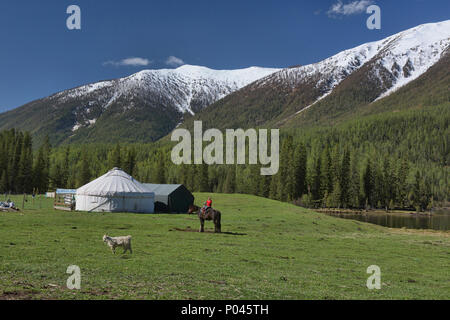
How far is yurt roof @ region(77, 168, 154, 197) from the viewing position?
4041 centimetres

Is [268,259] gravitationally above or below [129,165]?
below

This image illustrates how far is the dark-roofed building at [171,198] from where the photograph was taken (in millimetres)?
46719

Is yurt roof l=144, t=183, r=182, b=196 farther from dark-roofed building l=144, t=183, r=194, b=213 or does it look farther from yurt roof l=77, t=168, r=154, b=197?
yurt roof l=77, t=168, r=154, b=197

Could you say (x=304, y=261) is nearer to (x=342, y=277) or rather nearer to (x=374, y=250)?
(x=342, y=277)

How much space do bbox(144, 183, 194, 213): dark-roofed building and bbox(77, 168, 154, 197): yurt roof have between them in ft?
11.5

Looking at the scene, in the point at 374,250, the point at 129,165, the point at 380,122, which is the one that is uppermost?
the point at 380,122

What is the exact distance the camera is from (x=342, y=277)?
1349 cm

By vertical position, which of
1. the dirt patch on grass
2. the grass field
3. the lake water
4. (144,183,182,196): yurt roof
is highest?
(144,183,182,196): yurt roof

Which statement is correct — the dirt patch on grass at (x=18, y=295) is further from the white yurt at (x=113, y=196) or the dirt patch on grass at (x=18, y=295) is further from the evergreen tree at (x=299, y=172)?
the evergreen tree at (x=299, y=172)

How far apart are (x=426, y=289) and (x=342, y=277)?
2649 mm

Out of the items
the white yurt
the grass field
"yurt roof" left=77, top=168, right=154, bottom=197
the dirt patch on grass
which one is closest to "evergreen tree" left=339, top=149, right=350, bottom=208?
"yurt roof" left=77, top=168, right=154, bottom=197

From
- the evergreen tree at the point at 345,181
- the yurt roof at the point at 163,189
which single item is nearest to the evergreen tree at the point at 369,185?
the evergreen tree at the point at 345,181
